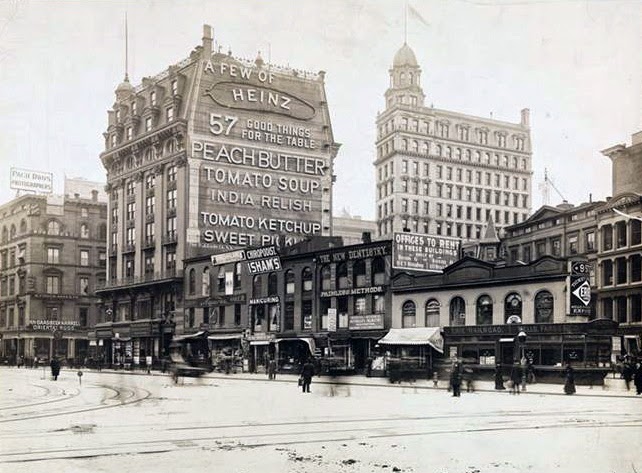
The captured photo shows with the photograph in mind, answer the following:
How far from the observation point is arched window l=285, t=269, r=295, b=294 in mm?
54250

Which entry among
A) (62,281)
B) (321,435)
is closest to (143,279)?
(62,281)

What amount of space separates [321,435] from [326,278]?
35.3 metres

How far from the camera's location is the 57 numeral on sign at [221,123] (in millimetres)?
58750

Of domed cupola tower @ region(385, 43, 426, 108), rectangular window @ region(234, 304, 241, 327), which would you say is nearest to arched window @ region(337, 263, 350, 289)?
rectangular window @ region(234, 304, 241, 327)

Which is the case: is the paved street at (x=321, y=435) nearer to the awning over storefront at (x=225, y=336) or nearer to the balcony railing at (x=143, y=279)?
the awning over storefront at (x=225, y=336)

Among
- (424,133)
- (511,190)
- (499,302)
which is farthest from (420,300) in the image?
(511,190)

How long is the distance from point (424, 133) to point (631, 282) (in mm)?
17229

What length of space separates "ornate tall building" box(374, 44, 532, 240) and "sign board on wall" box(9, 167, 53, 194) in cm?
2651

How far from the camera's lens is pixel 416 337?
4422 cm

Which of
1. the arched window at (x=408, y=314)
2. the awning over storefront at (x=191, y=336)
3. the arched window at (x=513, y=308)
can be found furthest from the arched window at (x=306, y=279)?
the arched window at (x=513, y=308)

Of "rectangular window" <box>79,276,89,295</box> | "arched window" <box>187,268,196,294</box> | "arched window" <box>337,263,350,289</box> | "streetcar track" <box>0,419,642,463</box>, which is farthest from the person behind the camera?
"rectangular window" <box>79,276,89,295</box>

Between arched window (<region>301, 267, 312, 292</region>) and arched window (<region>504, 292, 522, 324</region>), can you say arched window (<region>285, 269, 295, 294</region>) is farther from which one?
arched window (<region>504, 292, 522, 324</region>)

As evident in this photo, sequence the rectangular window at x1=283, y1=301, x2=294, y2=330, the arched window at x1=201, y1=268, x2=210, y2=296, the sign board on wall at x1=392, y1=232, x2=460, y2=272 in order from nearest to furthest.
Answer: the sign board on wall at x1=392, y1=232, x2=460, y2=272
the rectangular window at x1=283, y1=301, x2=294, y2=330
the arched window at x1=201, y1=268, x2=210, y2=296

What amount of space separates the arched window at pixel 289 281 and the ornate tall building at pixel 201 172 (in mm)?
4144
